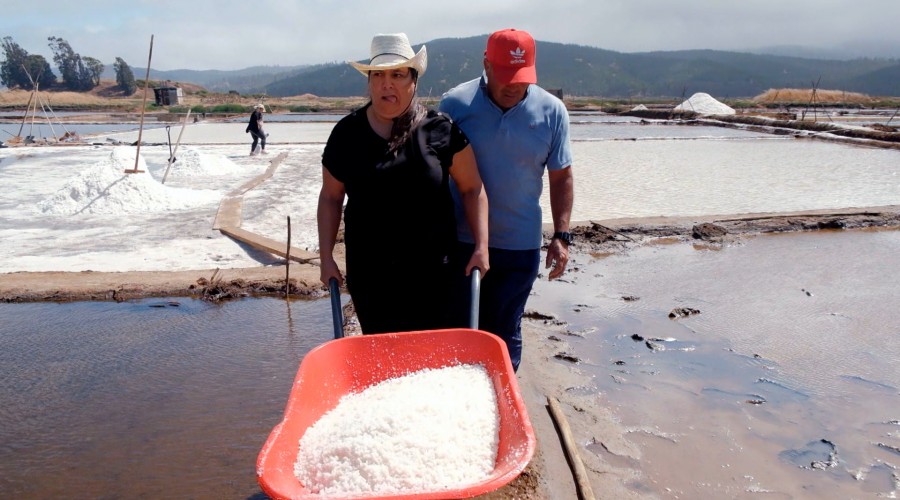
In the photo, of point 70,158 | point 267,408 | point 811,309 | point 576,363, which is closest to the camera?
point 267,408

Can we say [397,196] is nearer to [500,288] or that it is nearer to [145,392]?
[500,288]

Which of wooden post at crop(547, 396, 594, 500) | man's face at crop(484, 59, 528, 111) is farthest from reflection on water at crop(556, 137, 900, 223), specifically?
man's face at crop(484, 59, 528, 111)

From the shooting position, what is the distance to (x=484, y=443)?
1622 millimetres

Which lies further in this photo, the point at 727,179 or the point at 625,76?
the point at 625,76

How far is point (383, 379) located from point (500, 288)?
2.32ft

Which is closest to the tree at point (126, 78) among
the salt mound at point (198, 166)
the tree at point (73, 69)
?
the tree at point (73, 69)

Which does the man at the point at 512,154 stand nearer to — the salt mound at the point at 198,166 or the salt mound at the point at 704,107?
the salt mound at the point at 198,166

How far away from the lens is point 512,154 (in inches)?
90.9

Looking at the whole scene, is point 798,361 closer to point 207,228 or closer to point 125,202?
point 207,228

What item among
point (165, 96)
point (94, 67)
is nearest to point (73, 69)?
point (94, 67)

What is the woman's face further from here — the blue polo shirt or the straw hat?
the blue polo shirt

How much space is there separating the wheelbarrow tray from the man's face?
0.82 m

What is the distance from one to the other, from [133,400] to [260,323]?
1.16 metres

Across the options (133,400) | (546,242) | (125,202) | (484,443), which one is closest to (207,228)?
(125,202)
